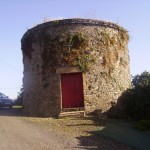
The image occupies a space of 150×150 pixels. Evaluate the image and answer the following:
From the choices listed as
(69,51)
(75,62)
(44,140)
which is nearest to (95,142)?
(44,140)

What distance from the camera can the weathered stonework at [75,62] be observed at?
16.8 meters


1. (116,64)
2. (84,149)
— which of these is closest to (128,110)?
(116,64)

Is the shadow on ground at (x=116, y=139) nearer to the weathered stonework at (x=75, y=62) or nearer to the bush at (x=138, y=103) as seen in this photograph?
the bush at (x=138, y=103)

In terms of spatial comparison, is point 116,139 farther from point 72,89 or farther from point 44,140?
point 72,89

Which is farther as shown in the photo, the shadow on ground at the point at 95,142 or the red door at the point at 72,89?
the red door at the point at 72,89

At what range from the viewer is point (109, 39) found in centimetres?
1784

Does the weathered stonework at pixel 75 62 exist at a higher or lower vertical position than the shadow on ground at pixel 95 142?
higher

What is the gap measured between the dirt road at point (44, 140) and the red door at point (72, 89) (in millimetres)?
3832

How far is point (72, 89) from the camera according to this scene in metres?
17.0

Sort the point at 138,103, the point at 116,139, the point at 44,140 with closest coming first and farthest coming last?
1. the point at 44,140
2. the point at 116,139
3. the point at 138,103

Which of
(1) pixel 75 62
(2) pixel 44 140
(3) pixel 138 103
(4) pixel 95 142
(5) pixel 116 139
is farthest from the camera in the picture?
(1) pixel 75 62

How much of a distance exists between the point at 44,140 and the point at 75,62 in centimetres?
694

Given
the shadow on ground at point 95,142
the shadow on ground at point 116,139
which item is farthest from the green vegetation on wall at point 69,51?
the shadow on ground at point 95,142

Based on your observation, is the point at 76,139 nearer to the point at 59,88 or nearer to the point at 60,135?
the point at 60,135
